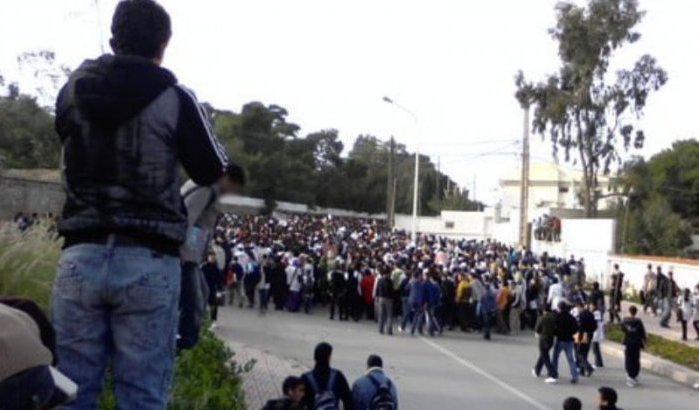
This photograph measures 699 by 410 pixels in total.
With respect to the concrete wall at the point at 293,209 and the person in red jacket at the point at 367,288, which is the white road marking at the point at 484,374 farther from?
the concrete wall at the point at 293,209

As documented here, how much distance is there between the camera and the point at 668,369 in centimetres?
2339

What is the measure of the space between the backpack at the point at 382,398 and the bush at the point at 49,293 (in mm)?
1536

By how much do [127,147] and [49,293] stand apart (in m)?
4.06

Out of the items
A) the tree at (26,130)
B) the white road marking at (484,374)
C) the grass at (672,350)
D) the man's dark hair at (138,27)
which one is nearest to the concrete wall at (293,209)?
the tree at (26,130)

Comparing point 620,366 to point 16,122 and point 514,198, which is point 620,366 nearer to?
point 16,122

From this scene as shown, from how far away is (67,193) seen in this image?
3.83m

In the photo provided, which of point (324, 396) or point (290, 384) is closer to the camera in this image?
point (290, 384)

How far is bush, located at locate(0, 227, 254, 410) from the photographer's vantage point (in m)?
7.36

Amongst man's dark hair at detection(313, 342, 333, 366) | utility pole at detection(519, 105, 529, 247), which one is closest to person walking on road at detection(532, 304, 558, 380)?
man's dark hair at detection(313, 342, 333, 366)

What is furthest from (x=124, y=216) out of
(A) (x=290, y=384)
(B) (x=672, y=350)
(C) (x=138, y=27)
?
(B) (x=672, y=350)

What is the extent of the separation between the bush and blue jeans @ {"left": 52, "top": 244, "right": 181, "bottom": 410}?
3.11 metres

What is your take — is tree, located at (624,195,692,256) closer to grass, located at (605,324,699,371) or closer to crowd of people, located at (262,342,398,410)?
grass, located at (605,324,699,371)

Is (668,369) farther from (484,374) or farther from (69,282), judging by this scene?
(69,282)

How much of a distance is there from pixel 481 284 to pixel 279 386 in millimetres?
14508
